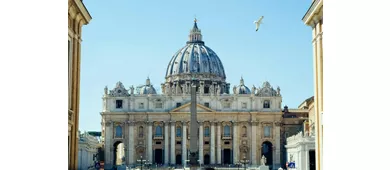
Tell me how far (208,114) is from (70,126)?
5249 cm

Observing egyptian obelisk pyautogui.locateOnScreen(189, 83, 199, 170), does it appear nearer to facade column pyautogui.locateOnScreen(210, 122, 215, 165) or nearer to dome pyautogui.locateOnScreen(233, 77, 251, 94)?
facade column pyautogui.locateOnScreen(210, 122, 215, 165)

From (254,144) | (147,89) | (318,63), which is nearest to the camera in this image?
(318,63)

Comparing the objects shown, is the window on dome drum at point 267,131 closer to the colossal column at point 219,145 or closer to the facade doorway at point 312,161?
the colossal column at point 219,145

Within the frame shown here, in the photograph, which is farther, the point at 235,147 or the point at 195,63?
the point at 195,63

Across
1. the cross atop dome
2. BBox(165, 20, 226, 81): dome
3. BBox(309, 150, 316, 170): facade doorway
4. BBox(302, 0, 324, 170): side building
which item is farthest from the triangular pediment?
BBox(302, 0, 324, 170): side building

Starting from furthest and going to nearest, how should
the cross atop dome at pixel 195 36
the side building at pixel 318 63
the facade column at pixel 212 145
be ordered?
the cross atop dome at pixel 195 36, the facade column at pixel 212 145, the side building at pixel 318 63

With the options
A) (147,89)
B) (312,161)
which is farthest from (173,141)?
(312,161)

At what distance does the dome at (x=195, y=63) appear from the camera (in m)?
76.9

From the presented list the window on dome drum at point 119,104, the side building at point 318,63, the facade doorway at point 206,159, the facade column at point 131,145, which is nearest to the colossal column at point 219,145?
the facade doorway at point 206,159

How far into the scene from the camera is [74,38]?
14.9 m

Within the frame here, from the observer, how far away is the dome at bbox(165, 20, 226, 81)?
252ft

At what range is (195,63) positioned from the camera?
7731 cm

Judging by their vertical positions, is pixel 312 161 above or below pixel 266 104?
below

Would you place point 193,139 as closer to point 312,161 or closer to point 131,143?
point 312,161
